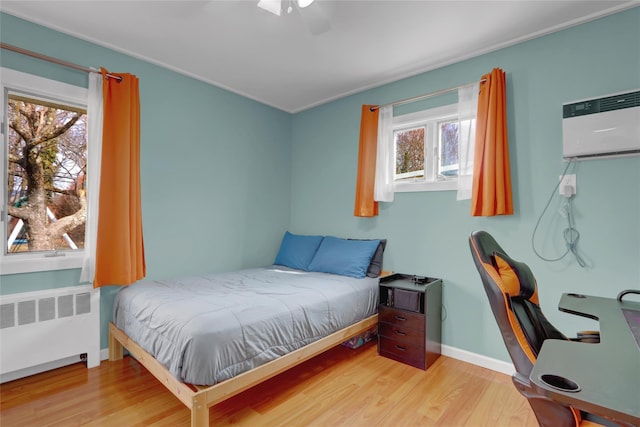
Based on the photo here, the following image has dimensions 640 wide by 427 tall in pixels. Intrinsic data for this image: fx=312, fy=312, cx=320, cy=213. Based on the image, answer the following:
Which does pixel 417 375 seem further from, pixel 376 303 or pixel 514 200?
pixel 514 200

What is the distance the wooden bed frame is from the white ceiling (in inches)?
83.0

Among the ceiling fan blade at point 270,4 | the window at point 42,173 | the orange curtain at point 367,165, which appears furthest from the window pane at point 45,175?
the orange curtain at point 367,165

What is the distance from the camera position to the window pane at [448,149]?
280 cm

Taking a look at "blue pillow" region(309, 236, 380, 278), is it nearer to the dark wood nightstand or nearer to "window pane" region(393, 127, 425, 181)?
the dark wood nightstand

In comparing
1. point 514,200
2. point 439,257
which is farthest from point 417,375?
point 514,200

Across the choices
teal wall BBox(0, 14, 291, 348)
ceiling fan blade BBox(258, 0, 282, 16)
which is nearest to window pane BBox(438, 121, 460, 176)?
ceiling fan blade BBox(258, 0, 282, 16)

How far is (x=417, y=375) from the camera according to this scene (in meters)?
2.37

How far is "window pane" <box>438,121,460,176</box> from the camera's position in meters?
2.80

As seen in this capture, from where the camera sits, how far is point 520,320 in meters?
1.28

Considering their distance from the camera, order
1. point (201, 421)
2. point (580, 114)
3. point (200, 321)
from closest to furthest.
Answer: point (201, 421) < point (200, 321) < point (580, 114)

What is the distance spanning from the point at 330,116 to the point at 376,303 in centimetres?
219

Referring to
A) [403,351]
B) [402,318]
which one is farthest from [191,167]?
[403,351]

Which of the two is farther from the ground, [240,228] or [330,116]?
[330,116]

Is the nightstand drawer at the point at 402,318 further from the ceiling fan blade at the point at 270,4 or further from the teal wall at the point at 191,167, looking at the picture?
the ceiling fan blade at the point at 270,4
